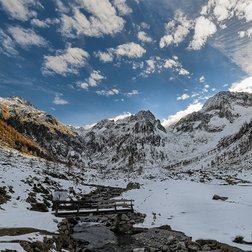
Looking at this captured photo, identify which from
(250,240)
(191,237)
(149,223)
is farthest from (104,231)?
(250,240)

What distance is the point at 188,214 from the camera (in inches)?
1407

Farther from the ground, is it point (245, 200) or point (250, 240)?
point (245, 200)

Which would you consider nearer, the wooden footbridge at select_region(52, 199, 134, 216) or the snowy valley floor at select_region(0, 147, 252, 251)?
the snowy valley floor at select_region(0, 147, 252, 251)

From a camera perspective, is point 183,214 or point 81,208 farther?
point 81,208

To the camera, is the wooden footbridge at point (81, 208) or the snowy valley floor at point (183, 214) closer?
the snowy valley floor at point (183, 214)

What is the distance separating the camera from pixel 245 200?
133 feet

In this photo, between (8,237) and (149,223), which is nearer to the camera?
(8,237)

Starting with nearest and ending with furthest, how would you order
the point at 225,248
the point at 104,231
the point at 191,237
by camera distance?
the point at 225,248 < the point at 191,237 < the point at 104,231

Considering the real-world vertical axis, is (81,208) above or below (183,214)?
above

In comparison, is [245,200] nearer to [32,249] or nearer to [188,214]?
[188,214]

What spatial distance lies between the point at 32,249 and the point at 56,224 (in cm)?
1215

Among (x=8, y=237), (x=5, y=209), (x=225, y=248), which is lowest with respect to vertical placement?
(x=225, y=248)

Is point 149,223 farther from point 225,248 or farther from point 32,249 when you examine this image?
point 32,249

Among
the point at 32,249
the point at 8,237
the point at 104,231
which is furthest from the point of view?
the point at 104,231
